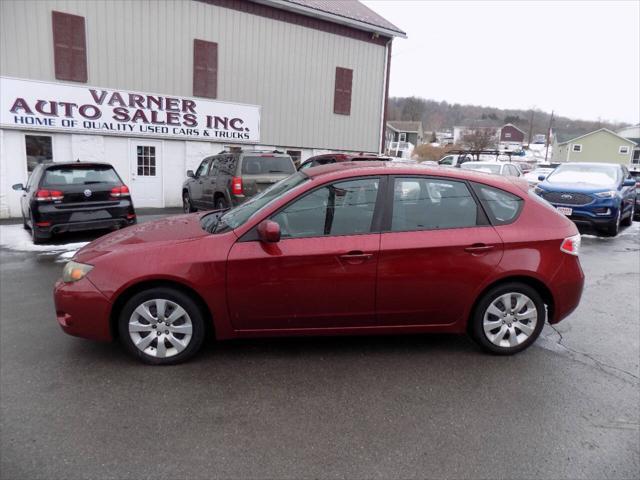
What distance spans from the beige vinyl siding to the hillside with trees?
81716mm

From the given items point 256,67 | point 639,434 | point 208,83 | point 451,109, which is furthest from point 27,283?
point 451,109

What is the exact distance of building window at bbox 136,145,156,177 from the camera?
14438 millimetres

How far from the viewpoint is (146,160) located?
47.9 feet

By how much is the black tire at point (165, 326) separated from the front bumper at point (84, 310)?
0.13 m

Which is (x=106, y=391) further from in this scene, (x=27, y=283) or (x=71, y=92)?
(x=71, y=92)

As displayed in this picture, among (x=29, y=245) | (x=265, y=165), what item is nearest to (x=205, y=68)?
(x=265, y=165)

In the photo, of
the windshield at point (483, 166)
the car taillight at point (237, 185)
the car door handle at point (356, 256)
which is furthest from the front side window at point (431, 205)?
the windshield at point (483, 166)

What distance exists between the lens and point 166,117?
14578 millimetres

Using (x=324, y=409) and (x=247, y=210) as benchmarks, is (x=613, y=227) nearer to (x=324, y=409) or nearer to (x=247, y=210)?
(x=247, y=210)

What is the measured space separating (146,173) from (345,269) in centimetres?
1247

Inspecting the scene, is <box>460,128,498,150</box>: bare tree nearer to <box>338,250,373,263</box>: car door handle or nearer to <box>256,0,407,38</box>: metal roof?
<box>256,0,407,38</box>: metal roof

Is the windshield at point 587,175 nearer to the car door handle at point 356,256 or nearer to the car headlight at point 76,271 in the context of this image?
the car door handle at point 356,256

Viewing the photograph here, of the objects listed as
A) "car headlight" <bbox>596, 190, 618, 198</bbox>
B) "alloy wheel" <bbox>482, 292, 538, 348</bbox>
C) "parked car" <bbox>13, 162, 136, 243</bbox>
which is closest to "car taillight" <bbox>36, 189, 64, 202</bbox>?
"parked car" <bbox>13, 162, 136, 243</bbox>

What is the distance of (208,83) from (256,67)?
1827mm
